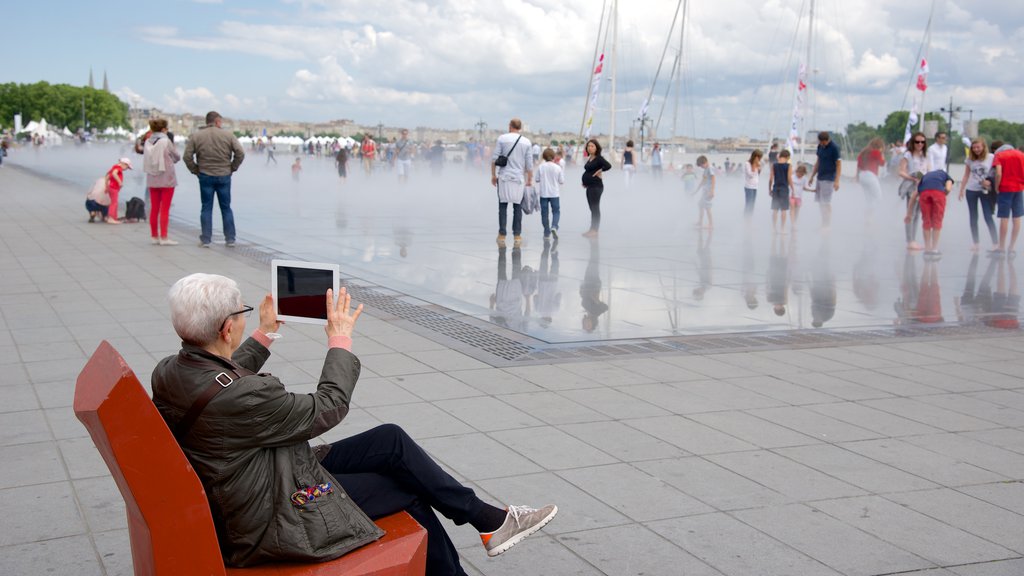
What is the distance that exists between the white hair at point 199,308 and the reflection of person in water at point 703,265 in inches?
308

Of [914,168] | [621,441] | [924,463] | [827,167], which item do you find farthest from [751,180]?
[621,441]

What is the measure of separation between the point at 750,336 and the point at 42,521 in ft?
18.8

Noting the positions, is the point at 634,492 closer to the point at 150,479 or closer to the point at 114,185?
the point at 150,479

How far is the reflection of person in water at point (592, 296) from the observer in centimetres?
879

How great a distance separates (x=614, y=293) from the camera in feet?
34.1

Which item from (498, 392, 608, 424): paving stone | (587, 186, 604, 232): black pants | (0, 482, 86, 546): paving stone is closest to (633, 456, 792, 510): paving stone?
(498, 392, 608, 424): paving stone

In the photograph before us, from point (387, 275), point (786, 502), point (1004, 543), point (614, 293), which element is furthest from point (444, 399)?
point (387, 275)

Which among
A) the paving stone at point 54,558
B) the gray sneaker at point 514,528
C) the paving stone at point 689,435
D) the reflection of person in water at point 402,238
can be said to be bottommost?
the paving stone at point 54,558

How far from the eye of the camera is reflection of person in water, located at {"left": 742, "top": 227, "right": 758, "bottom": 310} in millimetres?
10172

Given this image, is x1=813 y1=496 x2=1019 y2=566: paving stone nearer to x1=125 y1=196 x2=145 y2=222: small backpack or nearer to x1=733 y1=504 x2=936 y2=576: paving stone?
x1=733 y1=504 x2=936 y2=576: paving stone

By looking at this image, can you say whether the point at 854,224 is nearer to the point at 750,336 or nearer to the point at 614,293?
the point at 614,293

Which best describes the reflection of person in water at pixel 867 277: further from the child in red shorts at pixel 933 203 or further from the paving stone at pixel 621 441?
the paving stone at pixel 621 441

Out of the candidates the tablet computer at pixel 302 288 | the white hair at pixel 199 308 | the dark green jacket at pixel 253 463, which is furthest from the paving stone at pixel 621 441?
the white hair at pixel 199 308

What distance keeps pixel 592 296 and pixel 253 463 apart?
24.8 ft
